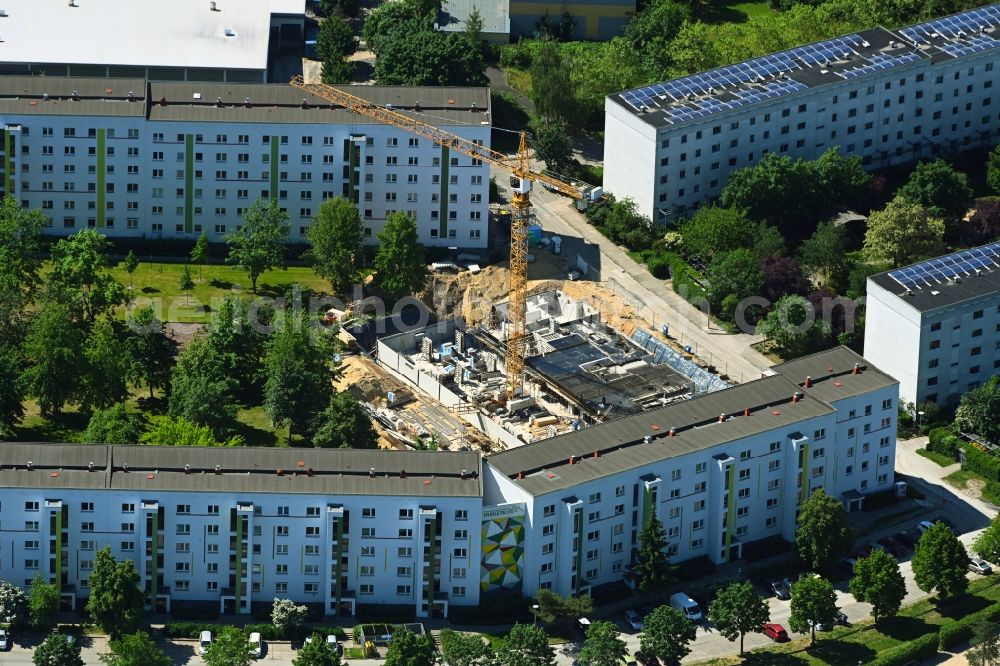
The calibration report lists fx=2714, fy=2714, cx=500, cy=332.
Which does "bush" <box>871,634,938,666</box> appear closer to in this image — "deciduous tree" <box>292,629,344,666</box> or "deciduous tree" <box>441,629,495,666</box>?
"deciduous tree" <box>441,629,495,666</box>

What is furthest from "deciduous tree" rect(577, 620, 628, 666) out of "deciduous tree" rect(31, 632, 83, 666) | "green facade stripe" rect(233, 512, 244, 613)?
"deciduous tree" rect(31, 632, 83, 666)

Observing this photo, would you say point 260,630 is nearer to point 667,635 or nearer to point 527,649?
point 527,649

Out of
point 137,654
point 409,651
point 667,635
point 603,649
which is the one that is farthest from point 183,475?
point 667,635

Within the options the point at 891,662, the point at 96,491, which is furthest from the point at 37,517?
Answer: the point at 891,662

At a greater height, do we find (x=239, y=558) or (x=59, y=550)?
(x=59, y=550)

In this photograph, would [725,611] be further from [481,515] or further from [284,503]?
[284,503]
